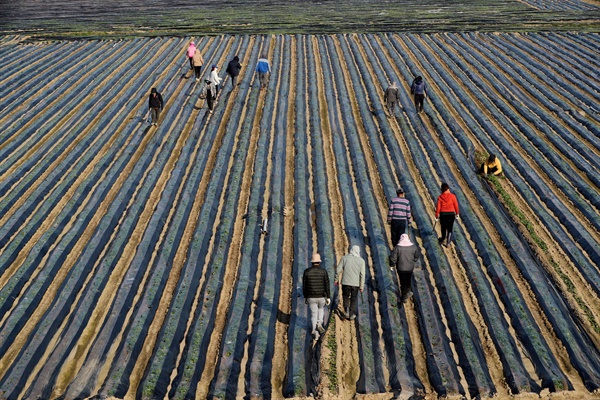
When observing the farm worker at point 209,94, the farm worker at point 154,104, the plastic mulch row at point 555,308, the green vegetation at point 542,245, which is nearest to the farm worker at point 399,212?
the plastic mulch row at point 555,308

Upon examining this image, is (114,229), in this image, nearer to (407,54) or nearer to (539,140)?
(539,140)

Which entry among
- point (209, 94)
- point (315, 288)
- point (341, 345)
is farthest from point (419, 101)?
point (341, 345)

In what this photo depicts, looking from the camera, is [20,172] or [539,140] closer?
[20,172]

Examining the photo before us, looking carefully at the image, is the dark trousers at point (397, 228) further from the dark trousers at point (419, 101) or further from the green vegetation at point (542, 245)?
the dark trousers at point (419, 101)

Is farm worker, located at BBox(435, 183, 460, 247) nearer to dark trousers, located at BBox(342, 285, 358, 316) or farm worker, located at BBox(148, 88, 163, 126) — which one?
dark trousers, located at BBox(342, 285, 358, 316)

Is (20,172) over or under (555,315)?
over

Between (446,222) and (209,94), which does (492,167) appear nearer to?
(446,222)

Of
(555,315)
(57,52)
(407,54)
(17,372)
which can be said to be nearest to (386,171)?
(555,315)
